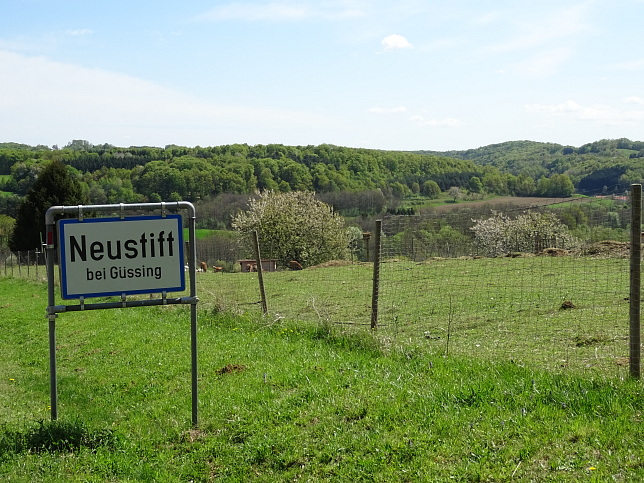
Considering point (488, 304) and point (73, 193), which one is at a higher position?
point (73, 193)

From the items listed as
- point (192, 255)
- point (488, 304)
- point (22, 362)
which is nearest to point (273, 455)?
point (192, 255)

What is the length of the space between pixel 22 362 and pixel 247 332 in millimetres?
4409

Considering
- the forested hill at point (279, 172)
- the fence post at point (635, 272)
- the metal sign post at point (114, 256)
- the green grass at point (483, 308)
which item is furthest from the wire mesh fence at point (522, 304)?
the forested hill at point (279, 172)

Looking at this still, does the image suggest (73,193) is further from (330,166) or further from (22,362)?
(330,166)

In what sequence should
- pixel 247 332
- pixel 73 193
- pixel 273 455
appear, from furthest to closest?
pixel 73 193 → pixel 247 332 → pixel 273 455

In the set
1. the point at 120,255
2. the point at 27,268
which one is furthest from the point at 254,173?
the point at 120,255

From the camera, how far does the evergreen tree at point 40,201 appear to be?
52156 millimetres

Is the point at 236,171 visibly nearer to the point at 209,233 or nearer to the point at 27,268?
the point at 209,233

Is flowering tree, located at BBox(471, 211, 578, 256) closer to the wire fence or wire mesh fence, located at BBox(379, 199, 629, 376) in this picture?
the wire fence

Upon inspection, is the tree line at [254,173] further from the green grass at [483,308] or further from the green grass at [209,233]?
the green grass at [483,308]

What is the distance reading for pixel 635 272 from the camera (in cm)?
603

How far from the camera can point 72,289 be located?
600cm

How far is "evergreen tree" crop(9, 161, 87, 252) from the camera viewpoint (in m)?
52.2

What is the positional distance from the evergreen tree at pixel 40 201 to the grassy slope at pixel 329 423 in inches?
1895
